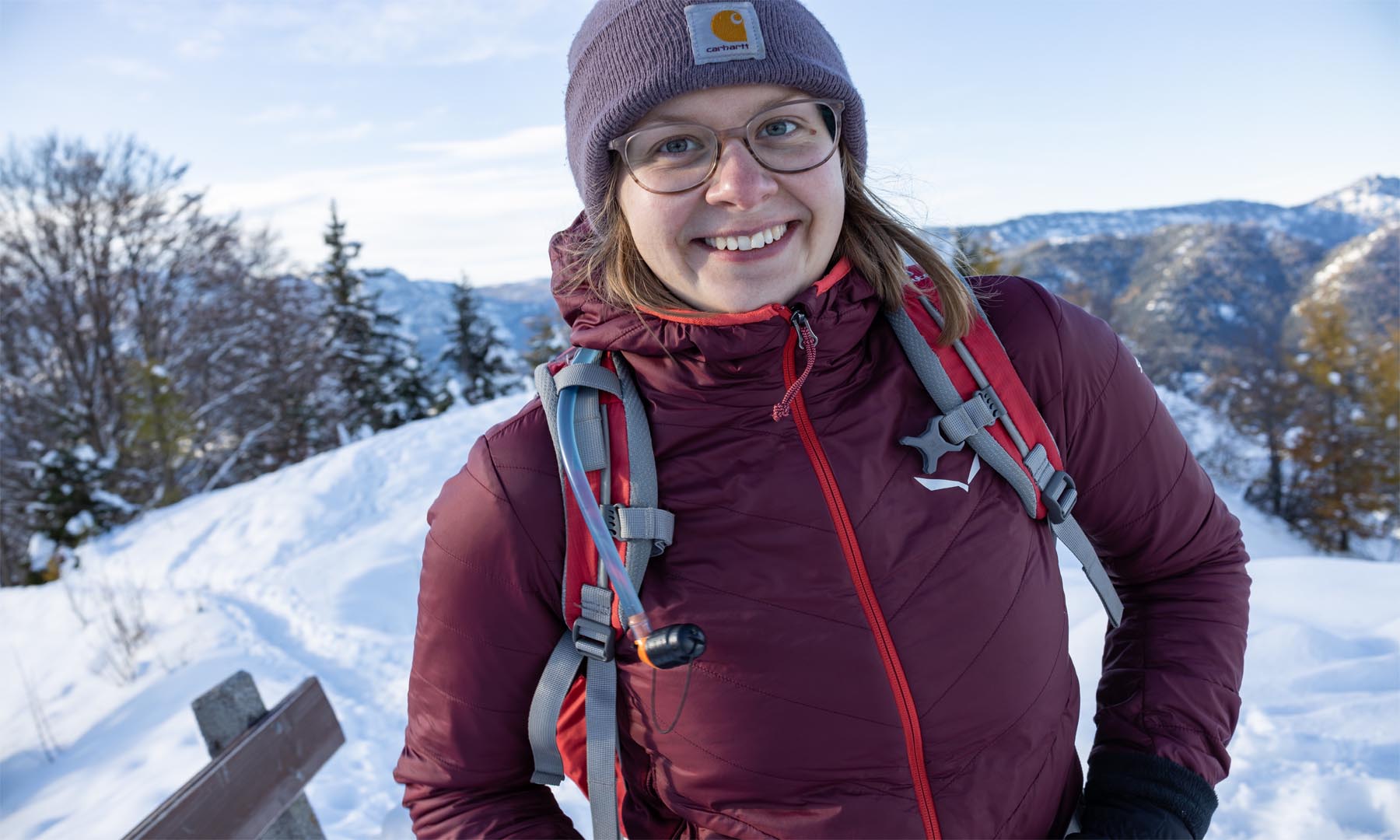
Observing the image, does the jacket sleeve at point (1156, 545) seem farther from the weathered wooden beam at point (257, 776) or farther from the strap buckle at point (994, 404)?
the weathered wooden beam at point (257, 776)

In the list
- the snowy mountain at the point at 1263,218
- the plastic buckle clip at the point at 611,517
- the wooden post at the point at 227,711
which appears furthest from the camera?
the snowy mountain at the point at 1263,218

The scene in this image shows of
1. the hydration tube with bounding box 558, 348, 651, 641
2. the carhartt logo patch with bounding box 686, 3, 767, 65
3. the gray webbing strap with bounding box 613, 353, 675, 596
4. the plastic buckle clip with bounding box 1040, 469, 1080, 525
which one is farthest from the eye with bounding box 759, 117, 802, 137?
the plastic buckle clip with bounding box 1040, 469, 1080, 525

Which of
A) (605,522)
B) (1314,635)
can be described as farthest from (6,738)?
(1314,635)

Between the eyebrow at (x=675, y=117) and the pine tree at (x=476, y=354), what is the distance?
81.2 feet

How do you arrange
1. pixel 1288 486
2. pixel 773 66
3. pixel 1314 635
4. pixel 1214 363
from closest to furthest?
pixel 773 66, pixel 1314 635, pixel 1288 486, pixel 1214 363

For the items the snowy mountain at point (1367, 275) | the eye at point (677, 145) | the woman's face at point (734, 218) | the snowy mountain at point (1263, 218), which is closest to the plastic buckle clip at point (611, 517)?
the woman's face at point (734, 218)

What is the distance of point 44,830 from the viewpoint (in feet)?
13.2

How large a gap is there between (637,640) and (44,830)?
4603mm

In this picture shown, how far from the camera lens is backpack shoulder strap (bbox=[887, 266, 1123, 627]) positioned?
4.33 feet

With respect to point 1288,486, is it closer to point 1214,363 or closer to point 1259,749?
point 1214,363

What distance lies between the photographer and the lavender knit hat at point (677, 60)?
1.30m

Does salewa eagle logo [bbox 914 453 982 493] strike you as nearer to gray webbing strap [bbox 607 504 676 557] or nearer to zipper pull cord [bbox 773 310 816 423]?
zipper pull cord [bbox 773 310 816 423]

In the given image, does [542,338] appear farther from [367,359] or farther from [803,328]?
[803,328]

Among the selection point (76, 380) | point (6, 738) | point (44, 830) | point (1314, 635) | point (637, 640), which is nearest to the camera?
point (637, 640)
